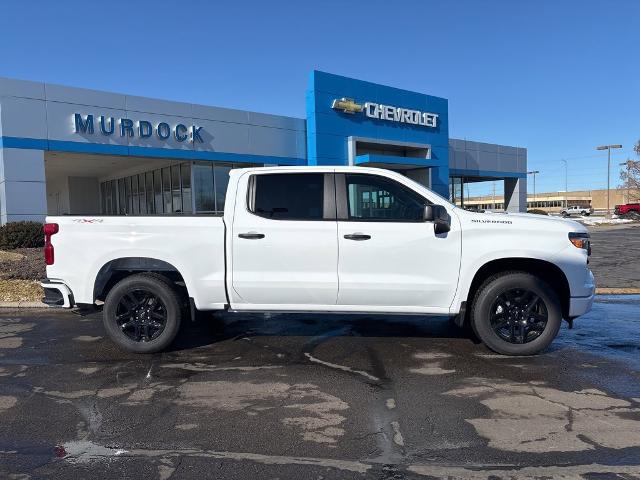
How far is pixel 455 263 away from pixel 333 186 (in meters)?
1.56

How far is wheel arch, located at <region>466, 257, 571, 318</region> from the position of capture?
220 inches

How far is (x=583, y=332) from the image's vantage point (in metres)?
6.87

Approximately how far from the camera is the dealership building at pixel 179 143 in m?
17.9

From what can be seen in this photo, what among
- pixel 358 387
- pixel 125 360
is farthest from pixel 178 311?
pixel 358 387

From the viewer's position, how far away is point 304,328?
718 cm

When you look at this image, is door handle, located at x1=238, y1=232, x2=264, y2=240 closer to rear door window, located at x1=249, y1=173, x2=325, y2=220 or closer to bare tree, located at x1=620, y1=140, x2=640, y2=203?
rear door window, located at x1=249, y1=173, x2=325, y2=220

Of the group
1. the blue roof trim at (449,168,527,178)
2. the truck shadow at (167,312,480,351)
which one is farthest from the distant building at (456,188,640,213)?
the truck shadow at (167,312,480,351)

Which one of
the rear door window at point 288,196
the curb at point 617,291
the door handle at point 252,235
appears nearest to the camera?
the door handle at point 252,235

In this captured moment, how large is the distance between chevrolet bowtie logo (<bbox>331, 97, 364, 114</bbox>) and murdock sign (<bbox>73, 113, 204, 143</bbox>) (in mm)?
6252

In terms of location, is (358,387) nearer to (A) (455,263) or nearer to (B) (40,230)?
(A) (455,263)

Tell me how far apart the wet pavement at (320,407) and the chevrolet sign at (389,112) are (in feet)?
60.4

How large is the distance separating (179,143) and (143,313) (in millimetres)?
16646

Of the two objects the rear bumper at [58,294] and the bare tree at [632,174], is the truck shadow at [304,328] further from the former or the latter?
the bare tree at [632,174]

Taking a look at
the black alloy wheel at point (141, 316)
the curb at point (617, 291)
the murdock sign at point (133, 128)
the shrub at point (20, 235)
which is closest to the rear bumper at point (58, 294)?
the black alloy wheel at point (141, 316)
